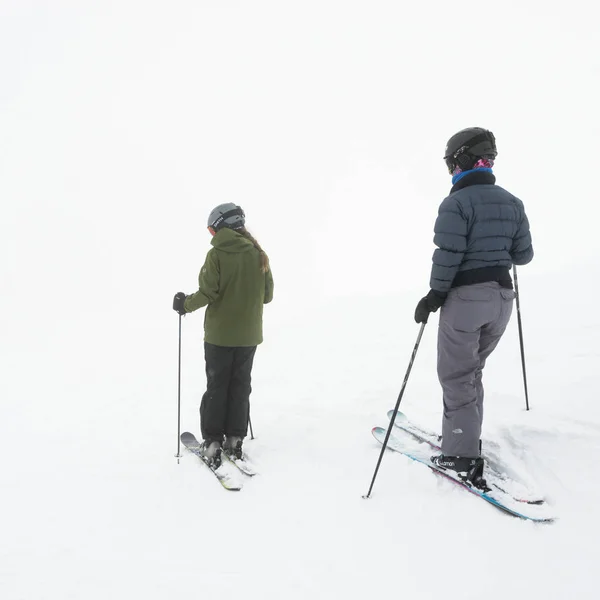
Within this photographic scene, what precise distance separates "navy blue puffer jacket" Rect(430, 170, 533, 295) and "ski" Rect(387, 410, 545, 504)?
1.47 metres

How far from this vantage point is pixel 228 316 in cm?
438

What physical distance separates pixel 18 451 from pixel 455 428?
15.7 feet

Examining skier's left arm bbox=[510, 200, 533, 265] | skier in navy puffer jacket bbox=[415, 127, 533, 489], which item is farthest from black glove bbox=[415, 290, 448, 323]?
skier's left arm bbox=[510, 200, 533, 265]

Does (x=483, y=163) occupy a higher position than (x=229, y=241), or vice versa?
(x=483, y=163)

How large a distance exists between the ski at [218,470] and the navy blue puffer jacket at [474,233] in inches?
88.8

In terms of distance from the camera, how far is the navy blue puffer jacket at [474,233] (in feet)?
11.5

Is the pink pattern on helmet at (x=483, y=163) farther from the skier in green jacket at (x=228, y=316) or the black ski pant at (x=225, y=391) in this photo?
the black ski pant at (x=225, y=391)

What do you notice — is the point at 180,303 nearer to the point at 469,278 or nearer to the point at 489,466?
the point at 469,278

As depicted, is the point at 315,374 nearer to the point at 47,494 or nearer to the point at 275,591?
the point at 47,494

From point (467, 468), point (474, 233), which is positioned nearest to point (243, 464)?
point (467, 468)

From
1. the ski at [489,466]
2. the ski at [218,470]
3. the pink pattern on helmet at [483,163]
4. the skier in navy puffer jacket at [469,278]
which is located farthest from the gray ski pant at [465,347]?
the ski at [218,470]

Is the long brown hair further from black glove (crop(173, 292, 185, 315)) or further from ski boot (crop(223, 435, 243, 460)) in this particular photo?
ski boot (crop(223, 435, 243, 460))

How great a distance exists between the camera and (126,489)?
4227 millimetres

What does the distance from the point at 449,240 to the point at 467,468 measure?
5.69ft
